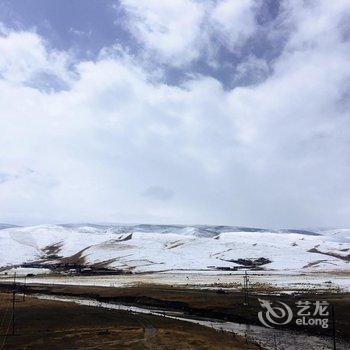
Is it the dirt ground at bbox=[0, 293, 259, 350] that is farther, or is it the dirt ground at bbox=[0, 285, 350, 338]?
the dirt ground at bbox=[0, 285, 350, 338]

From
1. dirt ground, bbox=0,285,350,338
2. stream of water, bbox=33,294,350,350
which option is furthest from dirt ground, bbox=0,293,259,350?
dirt ground, bbox=0,285,350,338

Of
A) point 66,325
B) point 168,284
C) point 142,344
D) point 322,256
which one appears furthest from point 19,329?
point 322,256

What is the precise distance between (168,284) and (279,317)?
59.3 meters

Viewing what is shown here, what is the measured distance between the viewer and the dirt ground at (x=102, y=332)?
4847 cm

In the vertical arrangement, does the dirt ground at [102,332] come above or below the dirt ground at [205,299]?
below

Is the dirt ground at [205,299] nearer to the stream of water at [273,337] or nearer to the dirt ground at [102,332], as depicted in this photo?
the stream of water at [273,337]

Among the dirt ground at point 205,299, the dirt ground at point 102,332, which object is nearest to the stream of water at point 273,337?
the dirt ground at point 102,332

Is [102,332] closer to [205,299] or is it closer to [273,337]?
[273,337]

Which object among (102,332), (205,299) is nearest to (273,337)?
(102,332)

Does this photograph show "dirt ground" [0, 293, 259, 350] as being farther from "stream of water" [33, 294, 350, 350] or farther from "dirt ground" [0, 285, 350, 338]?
"dirt ground" [0, 285, 350, 338]

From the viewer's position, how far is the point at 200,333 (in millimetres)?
55688

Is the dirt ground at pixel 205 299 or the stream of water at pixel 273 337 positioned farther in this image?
the dirt ground at pixel 205 299

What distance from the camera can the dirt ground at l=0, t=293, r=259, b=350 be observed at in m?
48.5

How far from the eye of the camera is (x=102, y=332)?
55.4 meters
